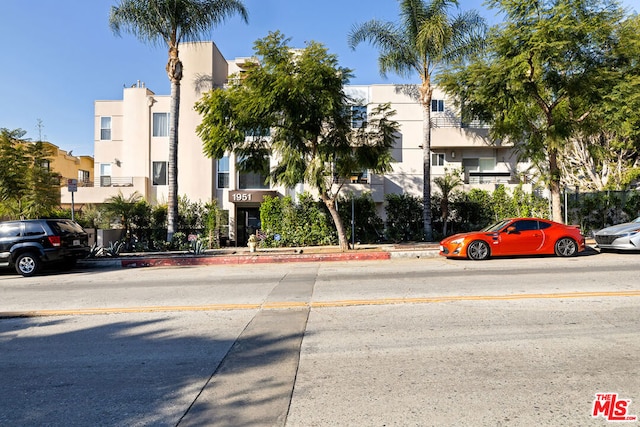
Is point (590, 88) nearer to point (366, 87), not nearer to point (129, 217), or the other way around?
point (366, 87)

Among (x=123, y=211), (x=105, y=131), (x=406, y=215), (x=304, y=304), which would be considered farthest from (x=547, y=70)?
(x=105, y=131)

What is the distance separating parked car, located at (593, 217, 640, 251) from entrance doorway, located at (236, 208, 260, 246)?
622 inches

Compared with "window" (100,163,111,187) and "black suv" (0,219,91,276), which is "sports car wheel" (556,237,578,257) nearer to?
"black suv" (0,219,91,276)

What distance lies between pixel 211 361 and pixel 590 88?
54.1ft

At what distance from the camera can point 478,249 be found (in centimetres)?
1327

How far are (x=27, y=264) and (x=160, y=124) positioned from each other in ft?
46.5

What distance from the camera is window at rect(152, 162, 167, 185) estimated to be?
81.0 ft

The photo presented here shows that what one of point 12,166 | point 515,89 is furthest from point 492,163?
point 12,166

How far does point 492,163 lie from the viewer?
2527 cm

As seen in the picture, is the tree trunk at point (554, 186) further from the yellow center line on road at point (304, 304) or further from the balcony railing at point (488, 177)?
the yellow center line on road at point (304, 304)

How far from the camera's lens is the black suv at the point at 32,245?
12.6 meters

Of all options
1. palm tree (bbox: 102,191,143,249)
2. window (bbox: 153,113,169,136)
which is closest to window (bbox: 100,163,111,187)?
window (bbox: 153,113,169,136)

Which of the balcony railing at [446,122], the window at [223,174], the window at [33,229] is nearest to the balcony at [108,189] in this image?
the window at [223,174]

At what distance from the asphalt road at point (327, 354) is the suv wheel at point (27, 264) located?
3.88m
